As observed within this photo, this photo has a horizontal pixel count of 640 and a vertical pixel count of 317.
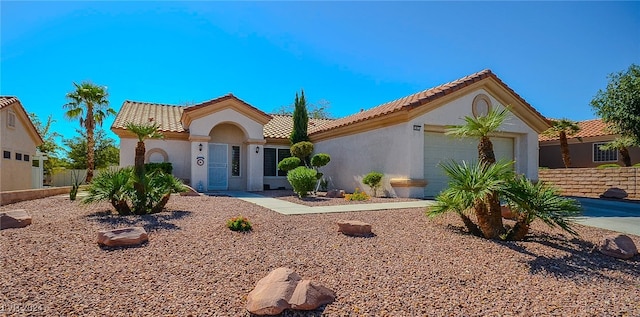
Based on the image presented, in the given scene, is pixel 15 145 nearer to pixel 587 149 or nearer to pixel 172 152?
pixel 172 152

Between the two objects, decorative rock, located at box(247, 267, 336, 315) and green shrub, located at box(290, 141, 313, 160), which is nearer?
decorative rock, located at box(247, 267, 336, 315)

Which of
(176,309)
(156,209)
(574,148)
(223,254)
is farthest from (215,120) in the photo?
(574,148)

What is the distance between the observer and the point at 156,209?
28.4ft

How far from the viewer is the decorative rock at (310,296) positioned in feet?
12.2

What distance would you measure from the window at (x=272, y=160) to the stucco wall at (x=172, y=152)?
413 centimetres

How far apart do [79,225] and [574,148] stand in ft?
96.6

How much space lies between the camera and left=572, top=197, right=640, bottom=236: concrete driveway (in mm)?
8102

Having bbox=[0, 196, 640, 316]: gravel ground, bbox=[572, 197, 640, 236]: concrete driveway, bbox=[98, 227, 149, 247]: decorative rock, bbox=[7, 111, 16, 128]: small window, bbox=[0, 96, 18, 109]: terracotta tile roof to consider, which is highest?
bbox=[0, 96, 18, 109]: terracotta tile roof

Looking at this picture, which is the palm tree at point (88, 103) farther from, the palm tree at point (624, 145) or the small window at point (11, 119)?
the palm tree at point (624, 145)

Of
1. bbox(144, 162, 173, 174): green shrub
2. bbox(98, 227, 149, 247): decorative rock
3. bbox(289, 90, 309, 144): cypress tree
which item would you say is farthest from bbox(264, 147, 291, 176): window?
bbox(98, 227, 149, 247): decorative rock

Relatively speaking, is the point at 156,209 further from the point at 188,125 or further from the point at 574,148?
the point at 574,148

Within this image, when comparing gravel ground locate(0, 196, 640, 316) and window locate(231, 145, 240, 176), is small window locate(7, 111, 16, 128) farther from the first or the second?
gravel ground locate(0, 196, 640, 316)

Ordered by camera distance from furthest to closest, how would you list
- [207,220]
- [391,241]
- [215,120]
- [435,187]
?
1. [215,120]
2. [435,187]
3. [207,220]
4. [391,241]

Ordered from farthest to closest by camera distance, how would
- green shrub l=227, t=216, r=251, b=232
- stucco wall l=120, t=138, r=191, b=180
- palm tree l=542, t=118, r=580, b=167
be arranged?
palm tree l=542, t=118, r=580, b=167
stucco wall l=120, t=138, r=191, b=180
green shrub l=227, t=216, r=251, b=232
